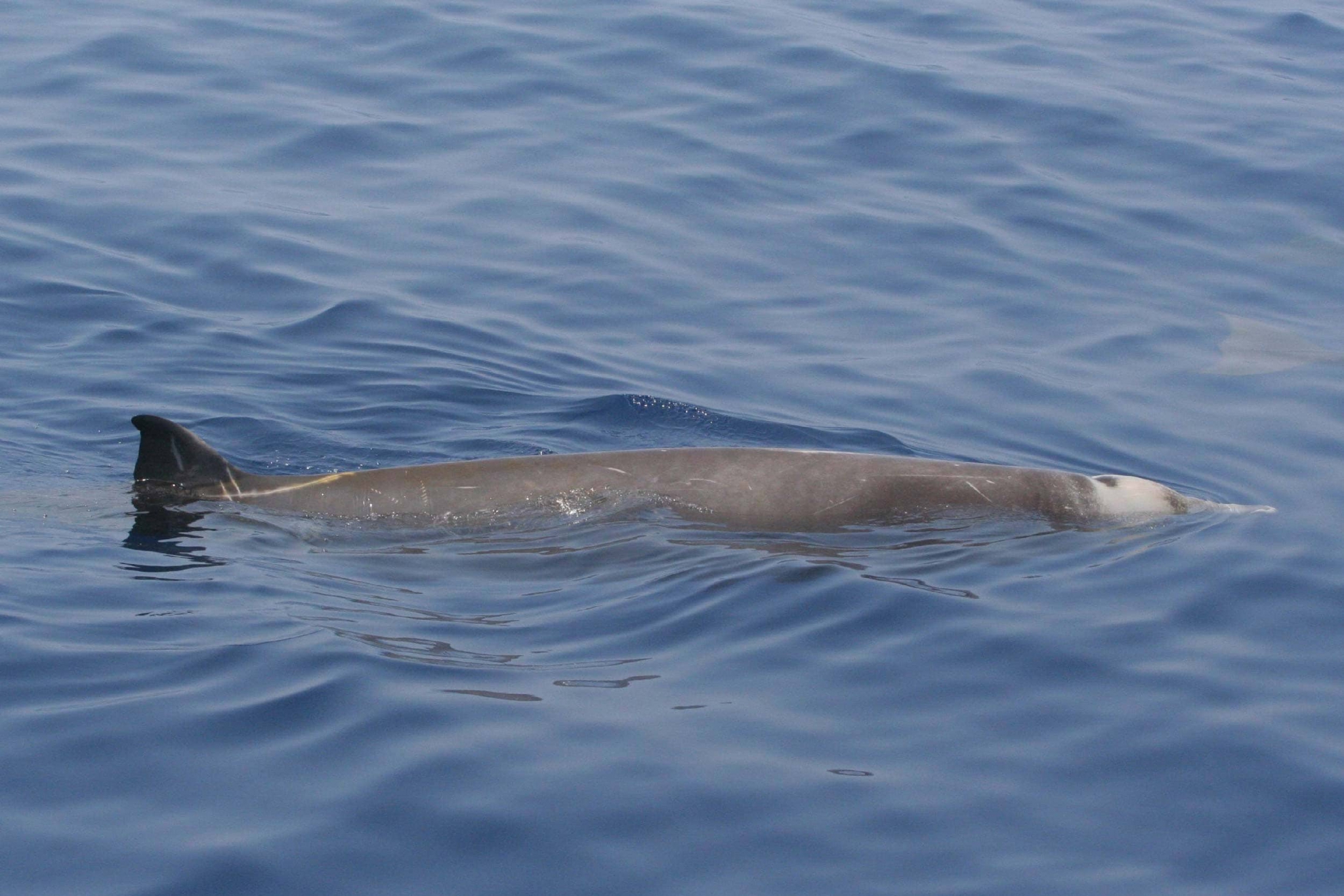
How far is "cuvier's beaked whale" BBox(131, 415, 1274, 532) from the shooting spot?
34.4ft

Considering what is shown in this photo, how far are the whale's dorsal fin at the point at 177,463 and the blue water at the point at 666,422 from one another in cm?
25

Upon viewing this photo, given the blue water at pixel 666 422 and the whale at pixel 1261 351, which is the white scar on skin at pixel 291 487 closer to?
the blue water at pixel 666 422

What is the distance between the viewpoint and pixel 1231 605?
31.8 feet

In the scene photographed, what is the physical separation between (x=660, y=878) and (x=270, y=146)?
47.5 ft

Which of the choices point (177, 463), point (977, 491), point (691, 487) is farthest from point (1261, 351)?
point (177, 463)

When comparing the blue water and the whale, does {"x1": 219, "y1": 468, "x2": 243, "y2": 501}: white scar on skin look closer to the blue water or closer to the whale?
the blue water

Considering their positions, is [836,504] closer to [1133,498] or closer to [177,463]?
[1133,498]

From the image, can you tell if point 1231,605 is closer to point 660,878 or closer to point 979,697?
point 979,697

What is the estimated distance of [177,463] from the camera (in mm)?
10445

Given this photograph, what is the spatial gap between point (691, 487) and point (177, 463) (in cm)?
326

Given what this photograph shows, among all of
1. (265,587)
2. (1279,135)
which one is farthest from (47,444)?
(1279,135)

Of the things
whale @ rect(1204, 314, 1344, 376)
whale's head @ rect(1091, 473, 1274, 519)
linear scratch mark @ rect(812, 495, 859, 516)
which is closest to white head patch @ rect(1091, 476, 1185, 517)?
whale's head @ rect(1091, 473, 1274, 519)

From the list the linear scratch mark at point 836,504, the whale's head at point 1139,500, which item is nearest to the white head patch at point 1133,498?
the whale's head at point 1139,500

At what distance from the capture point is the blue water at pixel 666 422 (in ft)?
22.7
